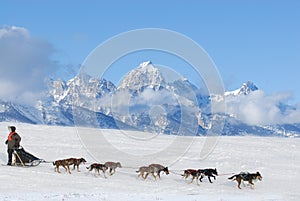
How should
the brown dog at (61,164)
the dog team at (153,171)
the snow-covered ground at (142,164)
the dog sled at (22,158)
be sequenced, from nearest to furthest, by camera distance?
1. the snow-covered ground at (142,164)
2. the dog team at (153,171)
3. the brown dog at (61,164)
4. the dog sled at (22,158)

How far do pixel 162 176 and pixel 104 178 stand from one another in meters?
3.47

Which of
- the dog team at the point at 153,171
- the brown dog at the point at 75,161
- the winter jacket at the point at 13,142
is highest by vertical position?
the winter jacket at the point at 13,142

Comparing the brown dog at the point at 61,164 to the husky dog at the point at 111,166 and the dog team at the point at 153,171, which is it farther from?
the husky dog at the point at 111,166

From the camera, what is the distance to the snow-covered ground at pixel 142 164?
67.5 feet

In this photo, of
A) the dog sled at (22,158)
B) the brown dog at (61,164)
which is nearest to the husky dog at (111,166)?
the brown dog at (61,164)

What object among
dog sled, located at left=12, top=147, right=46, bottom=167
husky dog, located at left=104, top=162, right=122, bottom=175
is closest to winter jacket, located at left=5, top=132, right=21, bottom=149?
dog sled, located at left=12, top=147, right=46, bottom=167

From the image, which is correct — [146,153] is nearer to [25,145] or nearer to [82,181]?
[25,145]

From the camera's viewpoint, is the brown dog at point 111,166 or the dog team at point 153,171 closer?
the dog team at point 153,171

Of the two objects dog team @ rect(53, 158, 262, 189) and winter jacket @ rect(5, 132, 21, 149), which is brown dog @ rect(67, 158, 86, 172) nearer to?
dog team @ rect(53, 158, 262, 189)

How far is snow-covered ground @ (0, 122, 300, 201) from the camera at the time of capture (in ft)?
67.5

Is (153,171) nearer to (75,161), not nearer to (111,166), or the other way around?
(111,166)

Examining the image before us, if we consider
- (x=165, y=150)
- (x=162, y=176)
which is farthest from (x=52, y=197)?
(x=165, y=150)

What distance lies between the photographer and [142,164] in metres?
29.9

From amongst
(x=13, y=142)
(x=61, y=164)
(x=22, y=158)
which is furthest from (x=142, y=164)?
(x=13, y=142)
